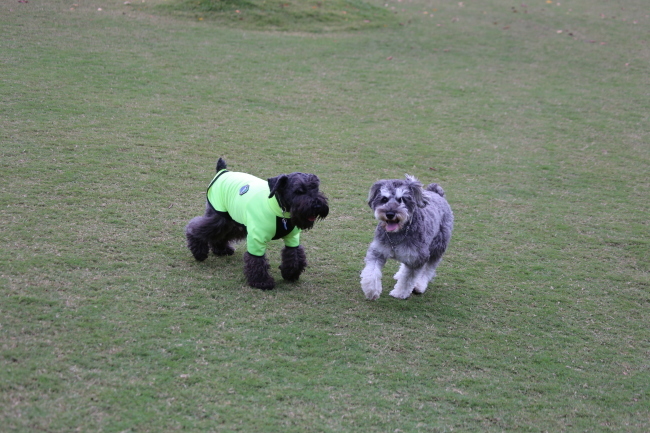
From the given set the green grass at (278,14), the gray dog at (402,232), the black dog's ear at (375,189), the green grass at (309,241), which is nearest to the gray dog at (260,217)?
the green grass at (309,241)

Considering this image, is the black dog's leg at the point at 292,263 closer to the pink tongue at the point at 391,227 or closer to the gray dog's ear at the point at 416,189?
the pink tongue at the point at 391,227

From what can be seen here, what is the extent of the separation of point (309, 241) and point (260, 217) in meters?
1.54

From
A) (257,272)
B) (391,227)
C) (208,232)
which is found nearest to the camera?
(391,227)

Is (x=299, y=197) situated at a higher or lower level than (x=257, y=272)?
higher

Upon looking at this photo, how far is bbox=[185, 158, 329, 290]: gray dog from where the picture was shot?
552 centimetres

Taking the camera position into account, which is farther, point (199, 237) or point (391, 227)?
point (199, 237)

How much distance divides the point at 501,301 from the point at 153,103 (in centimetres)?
750

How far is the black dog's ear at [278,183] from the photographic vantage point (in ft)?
18.0

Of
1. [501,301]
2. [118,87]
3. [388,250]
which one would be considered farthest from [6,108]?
[501,301]

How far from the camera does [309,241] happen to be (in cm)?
705

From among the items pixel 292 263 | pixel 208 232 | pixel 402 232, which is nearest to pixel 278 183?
pixel 292 263

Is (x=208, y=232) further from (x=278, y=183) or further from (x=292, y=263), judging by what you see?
(x=278, y=183)

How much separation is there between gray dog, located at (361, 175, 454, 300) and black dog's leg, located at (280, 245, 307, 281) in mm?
643

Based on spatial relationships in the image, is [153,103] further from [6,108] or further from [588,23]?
[588,23]
